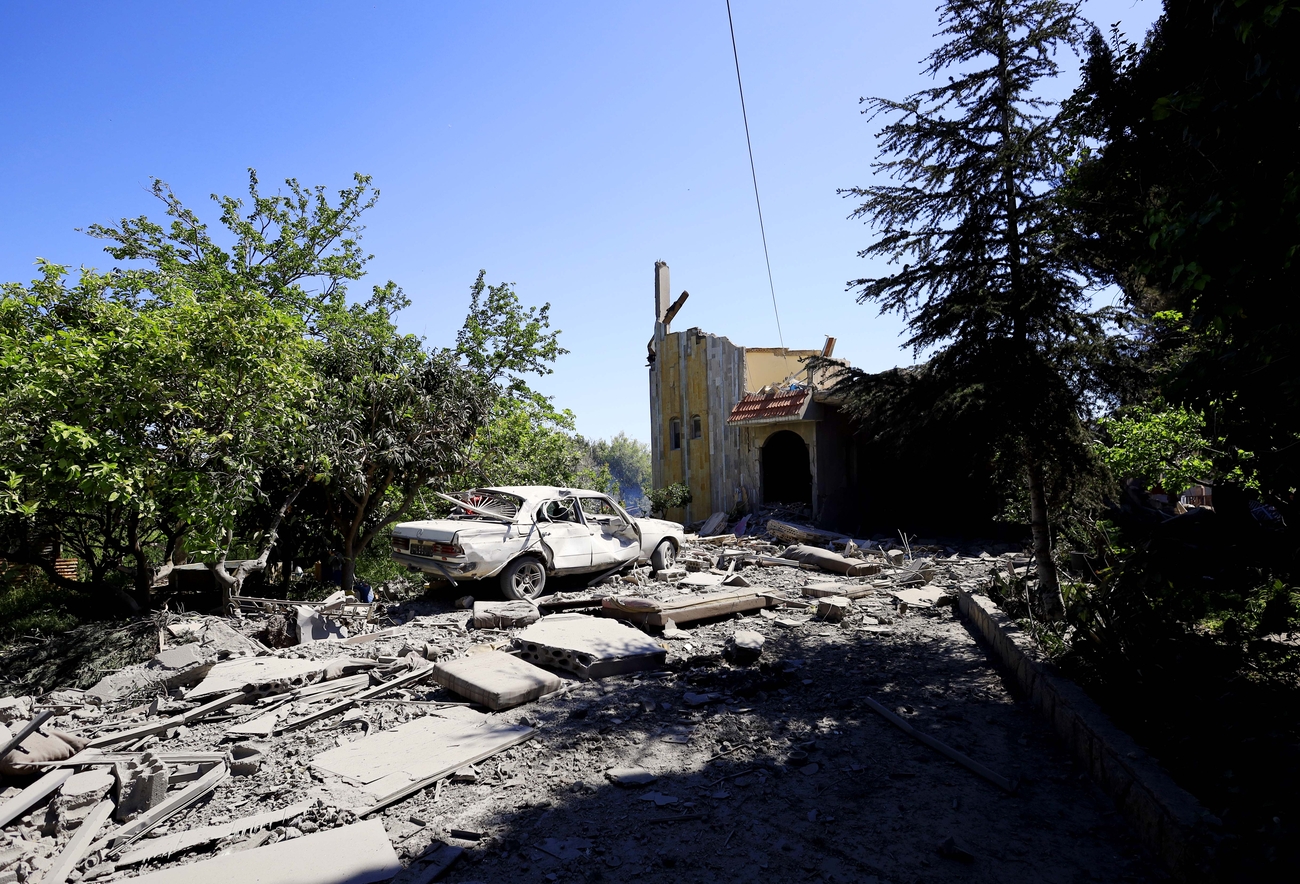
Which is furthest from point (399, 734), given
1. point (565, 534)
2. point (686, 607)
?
point (565, 534)

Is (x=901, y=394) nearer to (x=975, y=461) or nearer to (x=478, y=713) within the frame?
(x=975, y=461)

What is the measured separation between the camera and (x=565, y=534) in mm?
10680

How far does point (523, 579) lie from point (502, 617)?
160 centimetres

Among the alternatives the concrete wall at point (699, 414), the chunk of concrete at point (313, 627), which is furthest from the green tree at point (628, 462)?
the chunk of concrete at point (313, 627)

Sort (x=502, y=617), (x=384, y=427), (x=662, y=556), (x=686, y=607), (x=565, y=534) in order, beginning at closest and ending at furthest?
(x=502, y=617)
(x=686, y=607)
(x=565, y=534)
(x=384, y=427)
(x=662, y=556)

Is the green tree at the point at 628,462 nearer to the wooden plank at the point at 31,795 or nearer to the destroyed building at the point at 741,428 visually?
the destroyed building at the point at 741,428

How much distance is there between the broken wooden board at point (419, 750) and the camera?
177 inches

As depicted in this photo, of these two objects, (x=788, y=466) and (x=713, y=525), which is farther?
(x=788, y=466)

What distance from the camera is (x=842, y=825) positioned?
382cm

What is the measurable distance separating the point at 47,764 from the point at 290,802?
186cm

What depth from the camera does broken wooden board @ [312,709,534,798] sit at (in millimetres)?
4484

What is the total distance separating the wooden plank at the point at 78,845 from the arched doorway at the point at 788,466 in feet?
64.8

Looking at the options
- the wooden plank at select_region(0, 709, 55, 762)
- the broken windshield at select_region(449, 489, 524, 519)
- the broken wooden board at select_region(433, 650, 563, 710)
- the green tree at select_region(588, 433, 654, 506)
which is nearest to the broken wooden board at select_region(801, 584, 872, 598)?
the broken windshield at select_region(449, 489, 524, 519)

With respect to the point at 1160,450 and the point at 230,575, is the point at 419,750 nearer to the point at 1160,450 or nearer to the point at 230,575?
the point at 230,575
